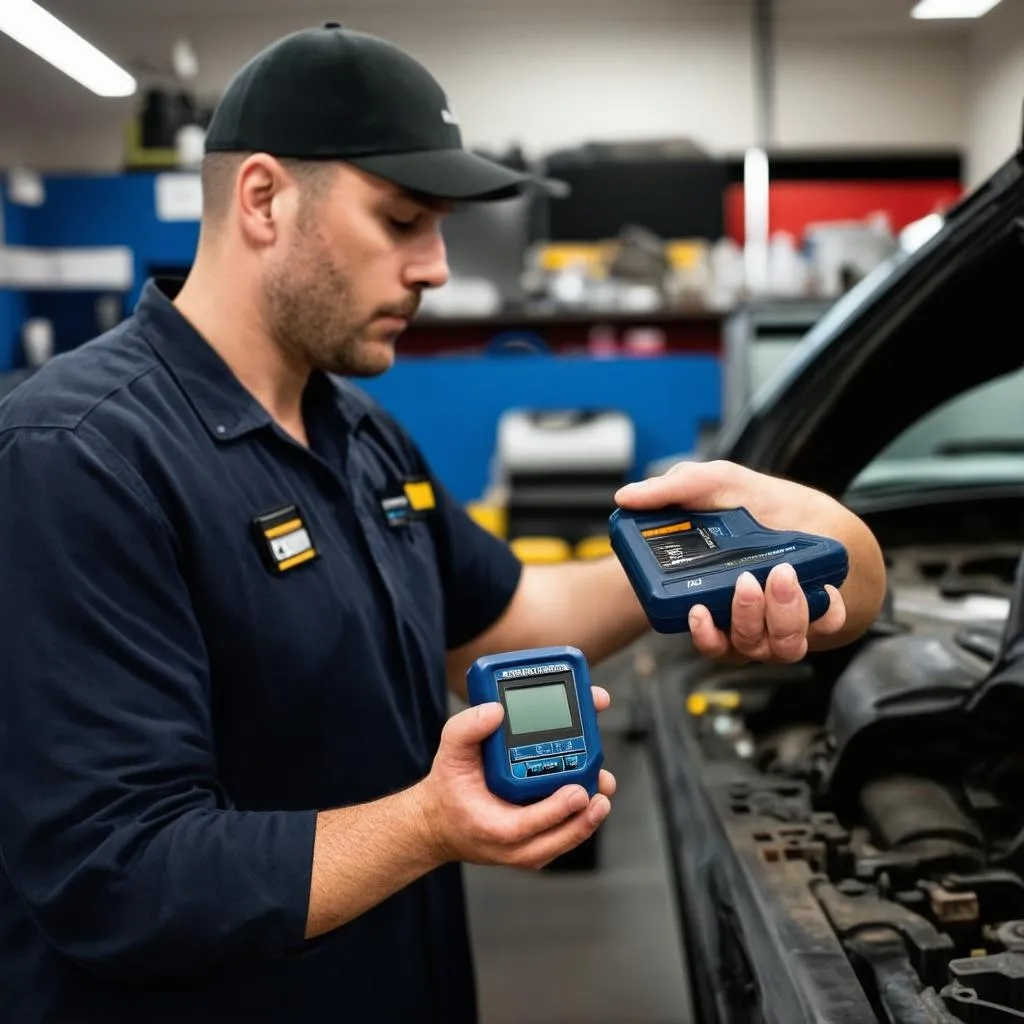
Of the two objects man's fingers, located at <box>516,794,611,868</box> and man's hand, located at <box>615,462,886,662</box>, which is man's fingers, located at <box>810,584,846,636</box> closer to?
man's hand, located at <box>615,462,886,662</box>

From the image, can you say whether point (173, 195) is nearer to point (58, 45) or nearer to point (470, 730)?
point (58, 45)

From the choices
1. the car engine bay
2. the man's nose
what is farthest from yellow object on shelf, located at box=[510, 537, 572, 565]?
the man's nose

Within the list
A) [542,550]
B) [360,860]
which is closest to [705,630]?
[360,860]

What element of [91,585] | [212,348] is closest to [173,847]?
[91,585]

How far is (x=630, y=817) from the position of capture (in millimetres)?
2980

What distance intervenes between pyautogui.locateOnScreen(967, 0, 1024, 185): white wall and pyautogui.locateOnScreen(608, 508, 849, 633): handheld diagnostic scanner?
474mm

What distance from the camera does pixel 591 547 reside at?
3205 millimetres

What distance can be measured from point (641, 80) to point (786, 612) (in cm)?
592

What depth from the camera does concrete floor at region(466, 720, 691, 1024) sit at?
2143mm

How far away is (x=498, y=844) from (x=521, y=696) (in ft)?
0.32

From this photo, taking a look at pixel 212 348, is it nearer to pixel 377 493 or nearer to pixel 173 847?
pixel 377 493

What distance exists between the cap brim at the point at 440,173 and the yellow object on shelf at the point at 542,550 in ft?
6.25

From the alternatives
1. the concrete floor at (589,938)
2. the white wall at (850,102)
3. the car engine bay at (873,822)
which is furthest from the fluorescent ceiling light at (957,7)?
the white wall at (850,102)

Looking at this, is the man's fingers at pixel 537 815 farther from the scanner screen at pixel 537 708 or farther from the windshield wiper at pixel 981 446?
the windshield wiper at pixel 981 446
